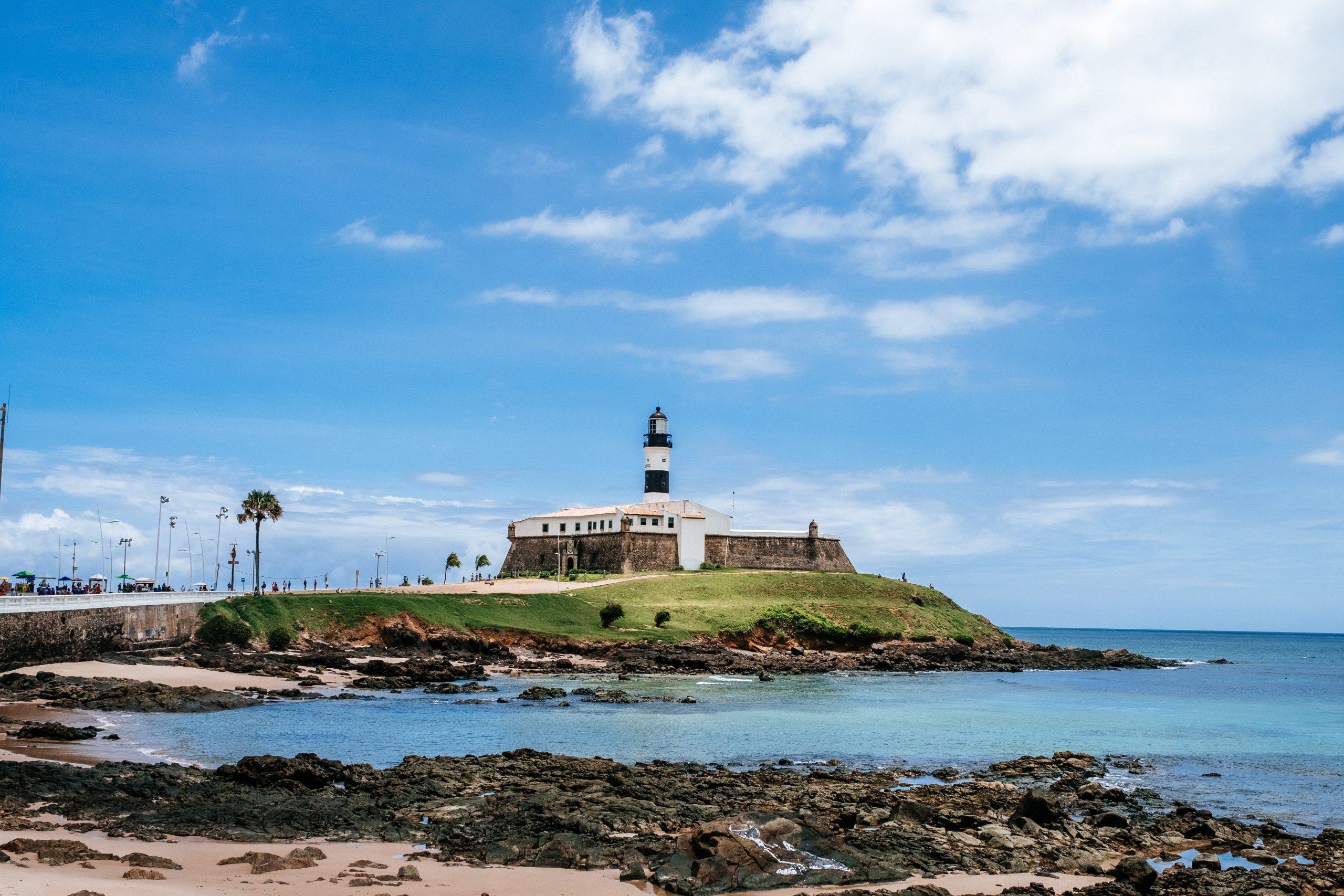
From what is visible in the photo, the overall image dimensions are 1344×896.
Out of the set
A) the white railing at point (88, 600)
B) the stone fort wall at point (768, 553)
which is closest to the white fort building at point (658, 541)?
the stone fort wall at point (768, 553)

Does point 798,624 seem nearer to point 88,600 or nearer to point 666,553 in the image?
point 666,553

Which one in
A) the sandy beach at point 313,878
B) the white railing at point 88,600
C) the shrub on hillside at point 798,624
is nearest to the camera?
the sandy beach at point 313,878

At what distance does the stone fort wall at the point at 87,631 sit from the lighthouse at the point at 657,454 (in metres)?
53.3

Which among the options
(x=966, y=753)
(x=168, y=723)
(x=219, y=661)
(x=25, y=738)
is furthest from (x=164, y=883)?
(x=219, y=661)

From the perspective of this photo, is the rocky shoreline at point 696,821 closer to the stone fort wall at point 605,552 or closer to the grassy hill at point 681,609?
the grassy hill at point 681,609

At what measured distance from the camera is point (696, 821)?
1766 cm

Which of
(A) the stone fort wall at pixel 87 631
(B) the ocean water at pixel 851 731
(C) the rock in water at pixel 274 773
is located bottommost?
(B) the ocean water at pixel 851 731

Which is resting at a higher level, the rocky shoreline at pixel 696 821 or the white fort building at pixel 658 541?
the white fort building at pixel 658 541

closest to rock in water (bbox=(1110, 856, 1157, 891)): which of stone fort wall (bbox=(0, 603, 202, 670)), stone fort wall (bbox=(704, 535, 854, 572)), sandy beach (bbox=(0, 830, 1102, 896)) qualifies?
sandy beach (bbox=(0, 830, 1102, 896))

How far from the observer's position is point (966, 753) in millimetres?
28766

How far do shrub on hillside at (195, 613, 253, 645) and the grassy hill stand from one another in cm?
68

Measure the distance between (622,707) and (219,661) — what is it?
22.0 metres

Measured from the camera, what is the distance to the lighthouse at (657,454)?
103750mm

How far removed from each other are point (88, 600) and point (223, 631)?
10471 mm
